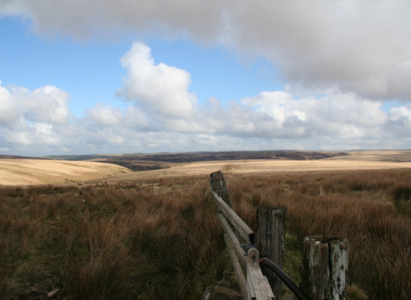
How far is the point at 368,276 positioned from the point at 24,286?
4.44 meters

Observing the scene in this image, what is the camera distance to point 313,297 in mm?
1592

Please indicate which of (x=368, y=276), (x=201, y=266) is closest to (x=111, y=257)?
(x=201, y=266)

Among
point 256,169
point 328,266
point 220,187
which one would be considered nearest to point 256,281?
point 328,266

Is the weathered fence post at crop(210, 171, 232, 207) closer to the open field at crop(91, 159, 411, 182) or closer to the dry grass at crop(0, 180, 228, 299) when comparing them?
the dry grass at crop(0, 180, 228, 299)

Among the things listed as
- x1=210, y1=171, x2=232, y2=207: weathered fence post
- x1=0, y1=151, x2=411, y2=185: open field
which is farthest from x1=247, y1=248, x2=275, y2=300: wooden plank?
x1=0, y1=151, x2=411, y2=185: open field

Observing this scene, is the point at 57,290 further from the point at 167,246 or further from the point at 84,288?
the point at 167,246

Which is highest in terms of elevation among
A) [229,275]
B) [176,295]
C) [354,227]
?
[354,227]

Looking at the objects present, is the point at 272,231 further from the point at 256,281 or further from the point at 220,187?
the point at 220,187

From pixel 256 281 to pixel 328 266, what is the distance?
475 mm

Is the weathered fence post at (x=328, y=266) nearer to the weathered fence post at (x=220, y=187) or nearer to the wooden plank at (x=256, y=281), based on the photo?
the wooden plank at (x=256, y=281)

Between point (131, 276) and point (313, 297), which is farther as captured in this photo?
point (131, 276)

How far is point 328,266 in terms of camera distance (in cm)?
155

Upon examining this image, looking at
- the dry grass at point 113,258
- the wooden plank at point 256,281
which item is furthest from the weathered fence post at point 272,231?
the dry grass at point 113,258

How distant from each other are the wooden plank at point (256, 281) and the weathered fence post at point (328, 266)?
0.34m
